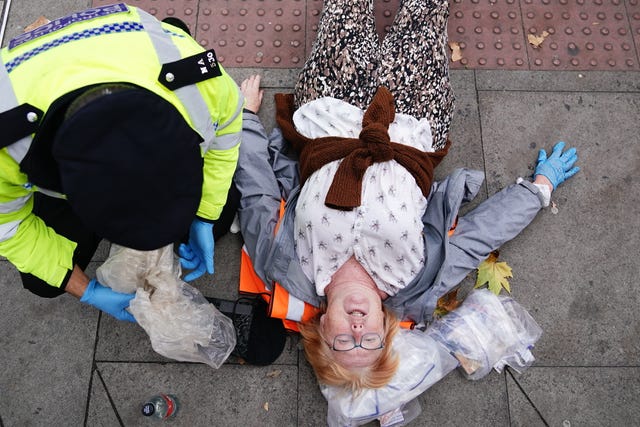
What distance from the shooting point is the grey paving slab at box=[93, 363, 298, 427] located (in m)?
3.12

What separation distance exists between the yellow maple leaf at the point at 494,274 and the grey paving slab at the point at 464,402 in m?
0.56

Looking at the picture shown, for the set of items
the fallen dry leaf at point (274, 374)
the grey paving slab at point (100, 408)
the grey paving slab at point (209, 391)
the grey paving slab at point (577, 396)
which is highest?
the grey paving slab at point (577, 396)

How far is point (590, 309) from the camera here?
10.9ft

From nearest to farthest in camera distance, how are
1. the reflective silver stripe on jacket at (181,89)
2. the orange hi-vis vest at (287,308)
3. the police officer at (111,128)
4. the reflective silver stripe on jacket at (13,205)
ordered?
the police officer at (111,128) < the reflective silver stripe on jacket at (181,89) < the reflective silver stripe on jacket at (13,205) < the orange hi-vis vest at (287,308)

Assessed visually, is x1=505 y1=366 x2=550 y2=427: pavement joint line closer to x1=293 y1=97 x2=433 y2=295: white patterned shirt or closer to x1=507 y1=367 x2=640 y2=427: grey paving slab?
x1=507 y1=367 x2=640 y2=427: grey paving slab

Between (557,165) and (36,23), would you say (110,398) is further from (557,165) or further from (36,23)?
(557,165)

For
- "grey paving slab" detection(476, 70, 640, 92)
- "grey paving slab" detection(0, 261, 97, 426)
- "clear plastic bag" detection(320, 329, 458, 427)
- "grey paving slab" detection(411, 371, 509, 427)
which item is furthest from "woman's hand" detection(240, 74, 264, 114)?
"grey paving slab" detection(411, 371, 509, 427)

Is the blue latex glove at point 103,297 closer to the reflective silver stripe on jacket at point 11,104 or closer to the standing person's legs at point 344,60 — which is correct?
the reflective silver stripe on jacket at point 11,104

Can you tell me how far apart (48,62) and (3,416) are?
2393 millimetres

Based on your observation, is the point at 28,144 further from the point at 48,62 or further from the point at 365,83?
the point at 365,83

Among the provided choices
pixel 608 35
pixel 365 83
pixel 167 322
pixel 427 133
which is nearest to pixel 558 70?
pixel 608 35

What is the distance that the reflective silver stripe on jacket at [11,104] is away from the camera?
1.85 metres

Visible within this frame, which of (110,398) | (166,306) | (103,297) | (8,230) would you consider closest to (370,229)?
(166,306)

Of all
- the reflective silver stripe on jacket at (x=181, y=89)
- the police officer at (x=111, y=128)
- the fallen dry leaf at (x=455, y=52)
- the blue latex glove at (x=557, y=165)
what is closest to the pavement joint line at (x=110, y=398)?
the police officer at (x=111, y=128)
